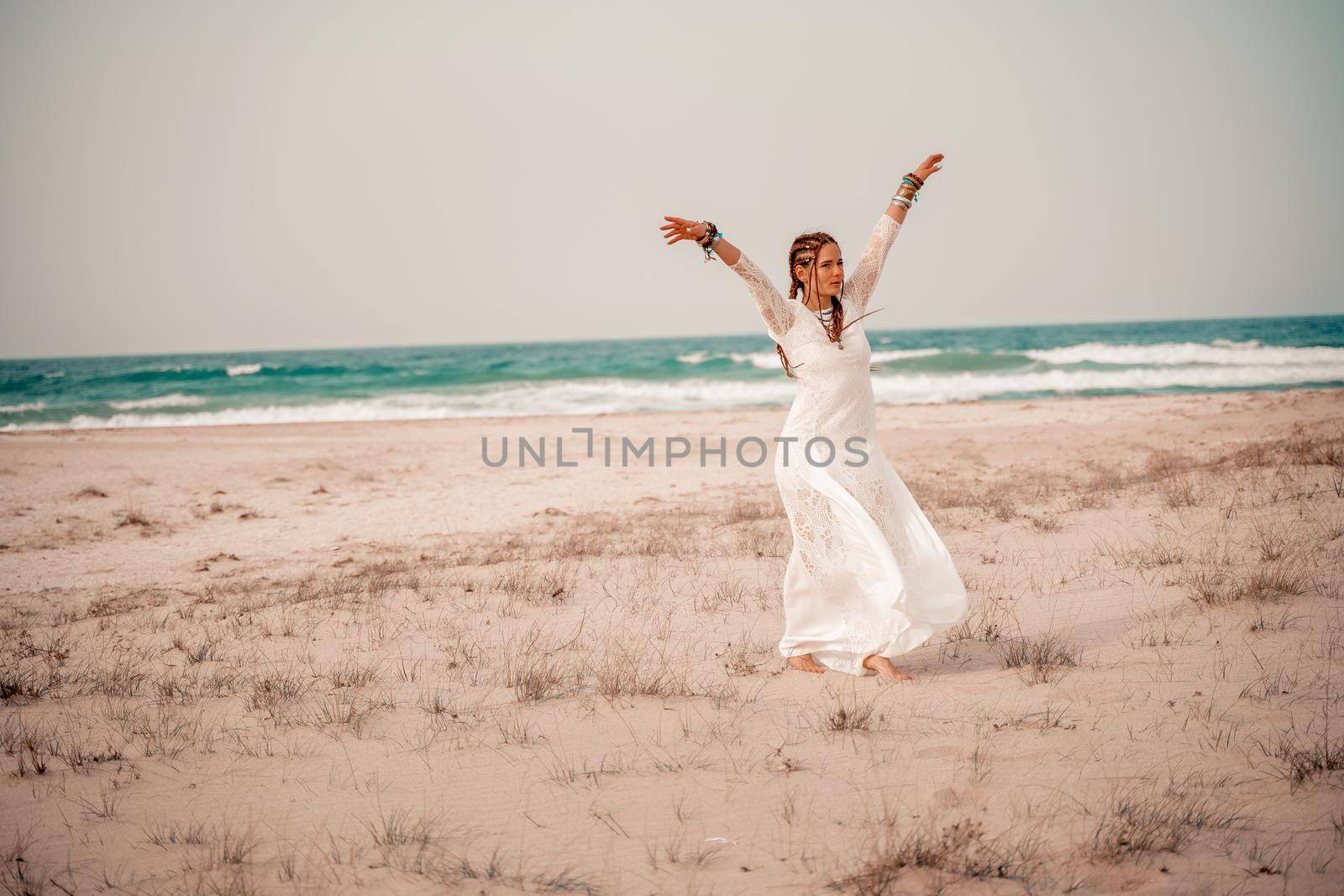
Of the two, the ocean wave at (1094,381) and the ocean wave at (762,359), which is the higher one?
the ocean wave at (762,359)

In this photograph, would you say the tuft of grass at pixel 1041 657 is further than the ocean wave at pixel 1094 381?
No

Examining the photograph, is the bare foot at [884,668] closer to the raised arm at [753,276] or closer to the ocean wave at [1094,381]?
the raised arm at [753,276]

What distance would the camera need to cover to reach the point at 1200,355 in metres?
39.2

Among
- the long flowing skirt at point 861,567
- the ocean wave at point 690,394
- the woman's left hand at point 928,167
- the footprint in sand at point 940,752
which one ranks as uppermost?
the woman's left hand at point 928,167

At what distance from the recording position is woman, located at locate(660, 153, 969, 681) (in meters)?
4.25

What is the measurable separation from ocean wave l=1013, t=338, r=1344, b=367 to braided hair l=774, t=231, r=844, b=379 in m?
39.6

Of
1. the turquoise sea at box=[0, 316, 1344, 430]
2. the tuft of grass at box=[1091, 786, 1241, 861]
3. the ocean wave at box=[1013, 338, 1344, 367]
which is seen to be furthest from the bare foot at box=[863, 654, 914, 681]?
the ocean wave at box=[1013, 338, 1344, 367]

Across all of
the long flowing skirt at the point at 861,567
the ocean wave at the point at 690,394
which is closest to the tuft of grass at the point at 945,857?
the long flowing skirt at the point at 861,567

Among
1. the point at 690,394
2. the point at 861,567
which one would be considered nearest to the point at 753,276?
the point at 861,567

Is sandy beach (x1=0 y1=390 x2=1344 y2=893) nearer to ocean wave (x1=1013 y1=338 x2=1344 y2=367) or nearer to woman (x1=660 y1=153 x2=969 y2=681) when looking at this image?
woman (x1=660 y1=153 x2=969 y2=681)

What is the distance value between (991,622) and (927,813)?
2.54 metres

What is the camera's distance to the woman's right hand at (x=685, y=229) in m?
4.19

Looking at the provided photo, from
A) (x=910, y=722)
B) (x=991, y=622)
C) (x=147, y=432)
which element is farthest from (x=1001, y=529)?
(x=147, y=432)

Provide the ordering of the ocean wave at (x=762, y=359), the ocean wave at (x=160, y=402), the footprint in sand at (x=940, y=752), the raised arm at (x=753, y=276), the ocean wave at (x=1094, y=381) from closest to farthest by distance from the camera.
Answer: the footprint in sand at (x=940, y=752) → the raised arm at (x=753, y=276) → the ocean wave at (x=1094, y=381) → the ocean wave at (x=160, y=402) → the ocean wave at (x=762, y=359)
